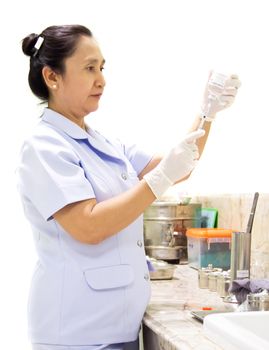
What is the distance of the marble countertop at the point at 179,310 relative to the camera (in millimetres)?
1040

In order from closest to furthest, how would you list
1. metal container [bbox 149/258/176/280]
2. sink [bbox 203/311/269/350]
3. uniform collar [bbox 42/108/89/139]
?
sink [bbox 203/311/269/350] → uniform collar [bbox 42/108/89/139] → metal container [bbox 149/258/176/280]

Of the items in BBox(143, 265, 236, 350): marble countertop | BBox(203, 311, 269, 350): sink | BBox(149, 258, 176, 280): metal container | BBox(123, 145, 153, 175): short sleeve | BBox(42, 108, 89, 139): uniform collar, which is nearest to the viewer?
BBox(203, 311, 269, 350): sink

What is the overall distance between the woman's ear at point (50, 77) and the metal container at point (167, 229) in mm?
823

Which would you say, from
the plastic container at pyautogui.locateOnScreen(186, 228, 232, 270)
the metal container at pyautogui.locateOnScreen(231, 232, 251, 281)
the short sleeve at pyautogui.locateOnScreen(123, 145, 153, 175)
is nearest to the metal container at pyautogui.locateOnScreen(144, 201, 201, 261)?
the plastic container at pyautogui.locateOnScreen(186, 228, 232, 270)

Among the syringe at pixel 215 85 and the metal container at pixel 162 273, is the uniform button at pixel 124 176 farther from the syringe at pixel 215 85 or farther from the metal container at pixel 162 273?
the metal container at pixel 162 273

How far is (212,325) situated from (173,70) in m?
1.47

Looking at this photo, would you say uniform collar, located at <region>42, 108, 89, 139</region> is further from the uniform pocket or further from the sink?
the sink

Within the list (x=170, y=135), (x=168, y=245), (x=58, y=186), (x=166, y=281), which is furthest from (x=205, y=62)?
(x=58, y=186)

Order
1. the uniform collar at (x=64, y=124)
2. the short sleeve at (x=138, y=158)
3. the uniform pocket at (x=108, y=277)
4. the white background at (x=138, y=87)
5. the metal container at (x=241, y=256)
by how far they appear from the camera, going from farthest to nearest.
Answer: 1. the white background at (x=138, y=87)
2. the short sleeve at (x=138, y=158)
3. the metal container at (x=241, y=256)
4. the uniform collar at (x=64, y=124)
5. the uniform pocket at (x=108, y=277)

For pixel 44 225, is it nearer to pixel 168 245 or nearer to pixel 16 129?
pixel 168 245

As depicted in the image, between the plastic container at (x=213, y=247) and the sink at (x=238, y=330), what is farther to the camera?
the plastic container at (x=213, y=247)

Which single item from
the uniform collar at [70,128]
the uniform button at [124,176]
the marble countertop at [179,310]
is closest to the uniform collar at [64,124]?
the uniform collar at [70,128]

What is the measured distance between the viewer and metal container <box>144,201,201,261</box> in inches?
78.4

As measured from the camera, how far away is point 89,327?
1163 mm
